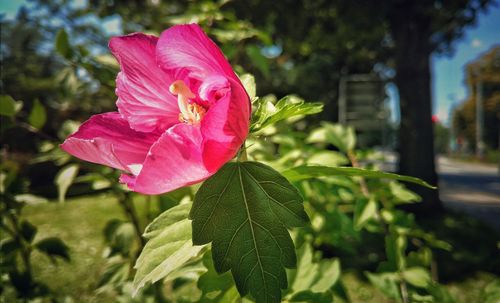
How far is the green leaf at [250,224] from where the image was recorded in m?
0.45

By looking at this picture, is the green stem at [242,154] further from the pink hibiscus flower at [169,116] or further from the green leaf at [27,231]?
the green leaf at [27,231]

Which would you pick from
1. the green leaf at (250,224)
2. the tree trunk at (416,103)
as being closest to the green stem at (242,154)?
the green leaf at (250,224)

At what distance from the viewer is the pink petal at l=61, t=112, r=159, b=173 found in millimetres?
440

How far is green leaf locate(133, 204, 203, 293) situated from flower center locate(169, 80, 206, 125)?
14 centimetres

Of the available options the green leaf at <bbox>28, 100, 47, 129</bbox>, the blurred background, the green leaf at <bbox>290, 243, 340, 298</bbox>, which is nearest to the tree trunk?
the blurred background

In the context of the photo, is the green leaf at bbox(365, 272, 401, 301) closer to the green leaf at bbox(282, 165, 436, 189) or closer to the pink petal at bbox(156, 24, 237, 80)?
the green leaf at bbox(282, 165, 436, 189)

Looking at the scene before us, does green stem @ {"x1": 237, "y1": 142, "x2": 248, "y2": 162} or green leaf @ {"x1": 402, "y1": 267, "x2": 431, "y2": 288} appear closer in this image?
green stem @ {"x1": 237, "y1": 142, "x2": 248, "y2": 162}

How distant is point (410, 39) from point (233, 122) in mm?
6982

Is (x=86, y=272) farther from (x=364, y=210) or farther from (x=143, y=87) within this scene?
(x=143, y=87)

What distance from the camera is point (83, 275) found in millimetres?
3443

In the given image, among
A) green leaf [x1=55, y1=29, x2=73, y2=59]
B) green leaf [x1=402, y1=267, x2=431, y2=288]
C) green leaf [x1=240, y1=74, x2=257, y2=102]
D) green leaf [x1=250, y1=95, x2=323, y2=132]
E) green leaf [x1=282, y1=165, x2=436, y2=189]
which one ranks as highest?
green leaf [x1=55, y1=29, x2=73, y2=59]

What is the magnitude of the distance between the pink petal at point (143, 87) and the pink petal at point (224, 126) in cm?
12

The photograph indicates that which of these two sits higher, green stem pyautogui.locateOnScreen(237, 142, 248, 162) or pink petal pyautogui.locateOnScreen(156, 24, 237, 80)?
pink petal pyautogui.locateOnScreen(156, 24, 237, 80)

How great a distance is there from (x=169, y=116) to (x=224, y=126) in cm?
15
